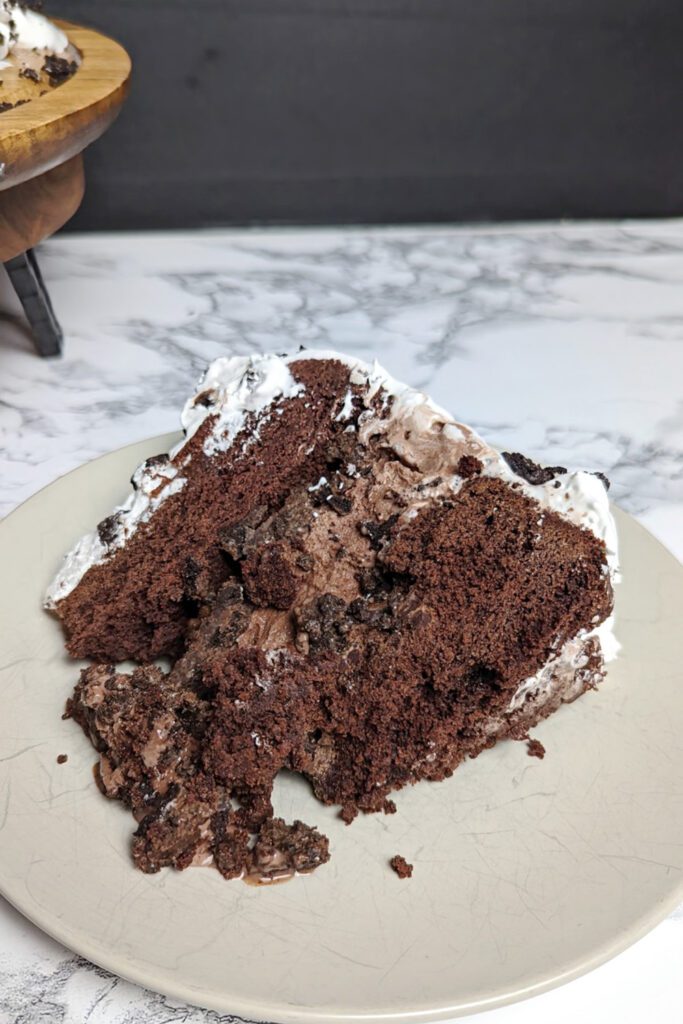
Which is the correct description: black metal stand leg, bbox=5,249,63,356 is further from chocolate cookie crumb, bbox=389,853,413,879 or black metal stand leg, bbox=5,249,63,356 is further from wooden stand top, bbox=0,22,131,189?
chocolate cookie crumb, bbox=389,853,413,879

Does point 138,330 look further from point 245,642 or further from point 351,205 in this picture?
point 245,642

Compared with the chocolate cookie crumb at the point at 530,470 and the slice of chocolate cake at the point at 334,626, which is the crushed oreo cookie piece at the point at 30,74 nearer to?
the slice of chocolate cake at the point at 334,626

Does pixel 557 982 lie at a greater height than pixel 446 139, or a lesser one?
lesser

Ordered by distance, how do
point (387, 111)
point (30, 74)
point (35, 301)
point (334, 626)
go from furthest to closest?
point (387, 111) → point (35, 301) → point (30, 74) → point (334, 626)

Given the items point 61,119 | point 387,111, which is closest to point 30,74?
point 61,119

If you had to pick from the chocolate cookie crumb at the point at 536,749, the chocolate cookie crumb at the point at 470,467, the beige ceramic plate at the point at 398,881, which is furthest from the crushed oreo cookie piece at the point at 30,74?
the chocolate cookie crumb at the point at 536,749

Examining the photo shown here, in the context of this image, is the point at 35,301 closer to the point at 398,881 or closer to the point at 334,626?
the point at 334,626

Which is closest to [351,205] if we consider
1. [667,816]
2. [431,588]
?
[431,588]

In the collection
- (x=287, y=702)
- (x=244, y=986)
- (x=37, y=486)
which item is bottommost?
(x=37, y=486)
